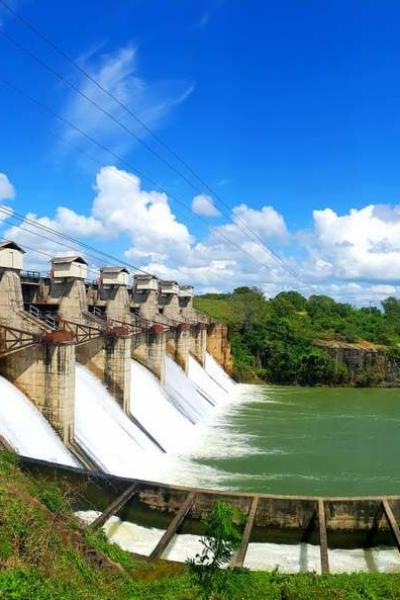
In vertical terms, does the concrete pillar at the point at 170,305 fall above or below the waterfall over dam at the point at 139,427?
above

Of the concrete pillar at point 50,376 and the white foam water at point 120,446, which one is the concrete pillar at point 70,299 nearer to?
the white foam water at point 120,446

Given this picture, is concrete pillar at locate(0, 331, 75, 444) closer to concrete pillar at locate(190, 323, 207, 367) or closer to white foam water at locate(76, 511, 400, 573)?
white foam water at locate(76, 511, 400, 573)

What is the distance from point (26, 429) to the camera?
16.3 metres

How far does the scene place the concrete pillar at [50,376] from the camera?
17.4 metres

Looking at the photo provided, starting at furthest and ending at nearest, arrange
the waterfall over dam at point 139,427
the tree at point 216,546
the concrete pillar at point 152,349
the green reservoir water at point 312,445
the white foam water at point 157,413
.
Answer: the concrete pillar at point 152,349, the white foam water at point 157,413, the green reservoir water at point 312,445, the waterfall over dam at point 139,427, the tree at point 216,546

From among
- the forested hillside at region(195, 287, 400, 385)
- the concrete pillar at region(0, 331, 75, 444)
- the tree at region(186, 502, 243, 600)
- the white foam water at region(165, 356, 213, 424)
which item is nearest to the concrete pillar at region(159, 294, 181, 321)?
the white foam water at region(165, 356, 213, 424)

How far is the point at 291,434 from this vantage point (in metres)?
26.4

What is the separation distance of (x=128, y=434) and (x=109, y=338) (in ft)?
15.7

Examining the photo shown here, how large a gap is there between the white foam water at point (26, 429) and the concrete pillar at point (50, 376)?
28 centimetres

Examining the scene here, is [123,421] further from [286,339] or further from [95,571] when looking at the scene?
[286,339]

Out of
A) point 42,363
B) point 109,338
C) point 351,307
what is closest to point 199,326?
point 109,338

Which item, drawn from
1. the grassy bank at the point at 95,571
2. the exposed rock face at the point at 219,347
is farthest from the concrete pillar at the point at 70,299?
the exposed rock face at the point at 219,347

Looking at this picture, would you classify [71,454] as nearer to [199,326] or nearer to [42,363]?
[42,363]

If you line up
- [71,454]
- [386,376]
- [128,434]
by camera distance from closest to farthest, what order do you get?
[71,454]
[128,434]
[386,376]
